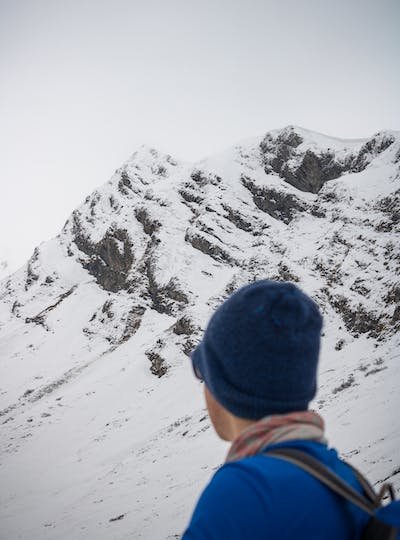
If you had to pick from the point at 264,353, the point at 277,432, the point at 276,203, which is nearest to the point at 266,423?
the point at 277,432

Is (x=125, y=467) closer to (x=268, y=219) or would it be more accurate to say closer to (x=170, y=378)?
(x=170, y=378)

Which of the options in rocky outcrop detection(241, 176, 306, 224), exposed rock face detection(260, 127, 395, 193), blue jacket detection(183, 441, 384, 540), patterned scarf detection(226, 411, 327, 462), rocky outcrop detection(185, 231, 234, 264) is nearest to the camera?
blue jacket detection(183, 441, 384, 540)

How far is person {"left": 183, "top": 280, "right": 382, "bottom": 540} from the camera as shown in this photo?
0.73 meters

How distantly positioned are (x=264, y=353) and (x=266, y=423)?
7.5 inches

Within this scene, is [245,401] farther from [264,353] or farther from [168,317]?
[168,317]

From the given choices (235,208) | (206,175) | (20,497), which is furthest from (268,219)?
(20,497)

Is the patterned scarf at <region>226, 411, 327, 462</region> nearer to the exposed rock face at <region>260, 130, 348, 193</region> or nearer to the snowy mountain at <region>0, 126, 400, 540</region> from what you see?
the snowy mountain at <region>0, 126, 400, 540</region>

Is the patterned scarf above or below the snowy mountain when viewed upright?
above

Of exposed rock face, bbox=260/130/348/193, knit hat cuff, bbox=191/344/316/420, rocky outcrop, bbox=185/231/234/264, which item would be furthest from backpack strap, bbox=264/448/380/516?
exposed rock face, bbox=260/130/348/193

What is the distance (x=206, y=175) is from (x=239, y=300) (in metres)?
49.5

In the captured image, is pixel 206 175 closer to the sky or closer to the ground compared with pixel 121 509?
closer to the sky

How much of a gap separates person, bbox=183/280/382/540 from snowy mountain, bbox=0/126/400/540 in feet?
19.0

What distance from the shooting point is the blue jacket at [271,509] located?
0.72m

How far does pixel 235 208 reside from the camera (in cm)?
4494
